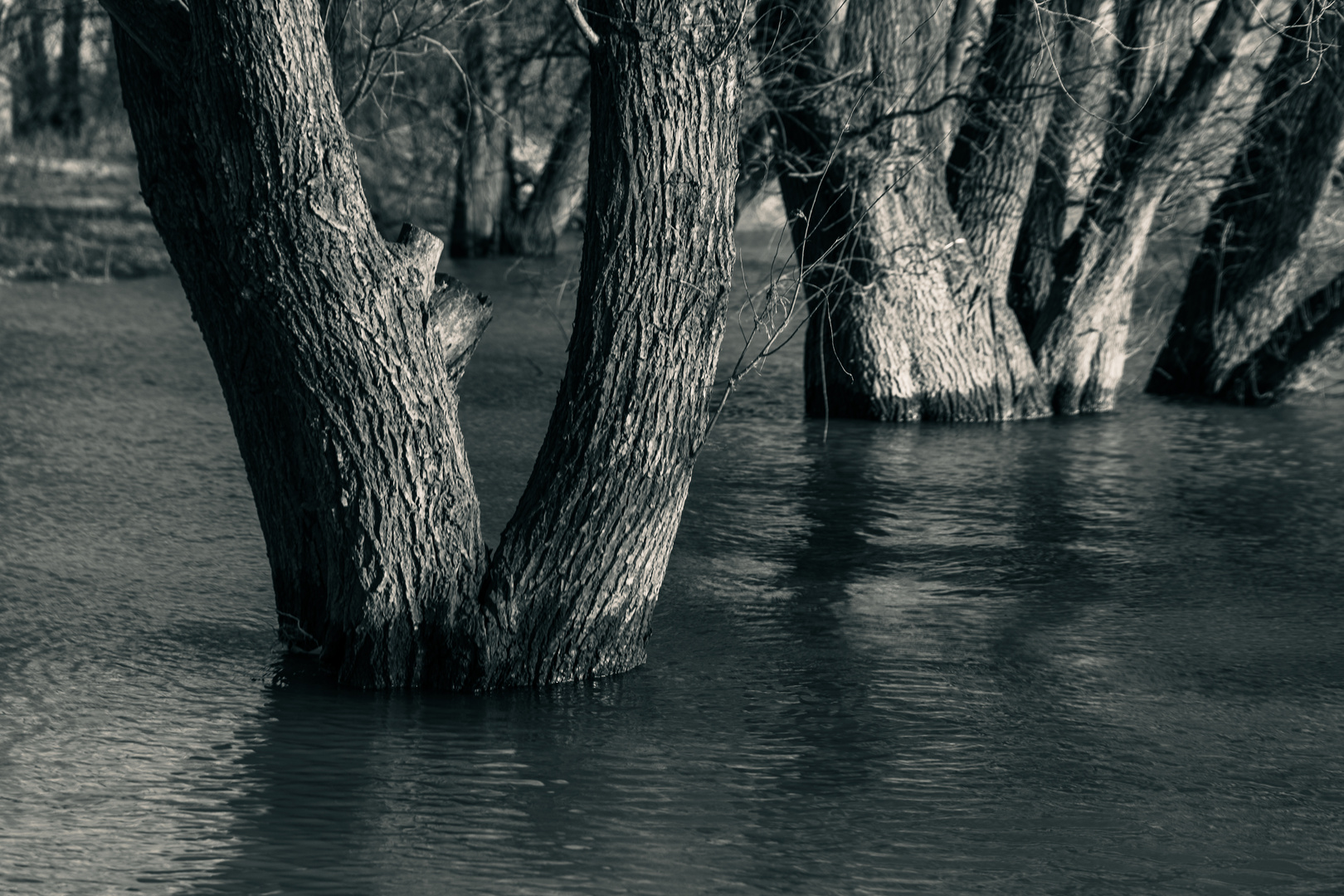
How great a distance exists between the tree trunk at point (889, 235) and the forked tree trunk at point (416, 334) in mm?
4758

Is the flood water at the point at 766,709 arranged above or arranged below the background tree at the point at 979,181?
below

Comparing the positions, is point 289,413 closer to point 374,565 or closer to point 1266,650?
point 374,565

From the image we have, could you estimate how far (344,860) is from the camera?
450 cm

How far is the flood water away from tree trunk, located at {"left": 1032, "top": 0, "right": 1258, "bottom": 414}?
224 cm

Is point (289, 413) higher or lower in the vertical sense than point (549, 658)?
higher

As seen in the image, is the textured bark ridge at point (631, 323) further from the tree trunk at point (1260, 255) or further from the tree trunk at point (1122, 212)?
the tree trunk at point (1260, 255)

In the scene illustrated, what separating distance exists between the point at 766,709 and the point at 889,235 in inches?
237

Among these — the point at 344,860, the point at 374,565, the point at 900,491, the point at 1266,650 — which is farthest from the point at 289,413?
the point at 900,491

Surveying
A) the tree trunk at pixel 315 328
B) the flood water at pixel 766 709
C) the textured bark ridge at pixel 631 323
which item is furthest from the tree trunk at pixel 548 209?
the textured bark ridge at pixel 631 323

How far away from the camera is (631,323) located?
18.9 feet

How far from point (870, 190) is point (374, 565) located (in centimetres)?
617

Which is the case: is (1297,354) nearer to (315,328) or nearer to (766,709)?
(766,709)

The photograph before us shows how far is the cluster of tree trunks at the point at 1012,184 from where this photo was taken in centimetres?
1104

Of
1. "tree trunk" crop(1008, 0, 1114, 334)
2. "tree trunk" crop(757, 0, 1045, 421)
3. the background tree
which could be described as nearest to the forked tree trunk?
"tree trunk" crop(757, 0, 1045, 421)
